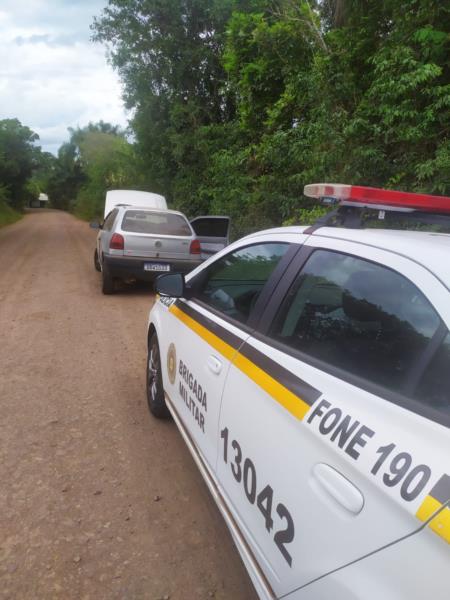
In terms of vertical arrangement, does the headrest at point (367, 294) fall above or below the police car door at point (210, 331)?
above

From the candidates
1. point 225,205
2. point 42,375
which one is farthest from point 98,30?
point 42,375

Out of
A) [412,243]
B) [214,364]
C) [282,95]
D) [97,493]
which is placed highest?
[282,95]

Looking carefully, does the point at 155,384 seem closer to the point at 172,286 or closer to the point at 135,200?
the point at 172,286

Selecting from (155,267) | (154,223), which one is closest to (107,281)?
(155,267)

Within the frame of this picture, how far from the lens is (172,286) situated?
290 centimetres

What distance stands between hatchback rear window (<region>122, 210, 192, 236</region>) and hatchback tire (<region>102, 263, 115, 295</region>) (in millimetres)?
798

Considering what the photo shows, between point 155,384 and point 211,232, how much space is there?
5639 mm

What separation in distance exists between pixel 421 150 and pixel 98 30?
14.5 m

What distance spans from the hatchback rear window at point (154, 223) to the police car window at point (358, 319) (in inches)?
245

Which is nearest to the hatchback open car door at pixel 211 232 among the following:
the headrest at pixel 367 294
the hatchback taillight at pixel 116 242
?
the hatchback taillight at pixel 116 242

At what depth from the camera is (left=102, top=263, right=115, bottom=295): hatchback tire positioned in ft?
25.9

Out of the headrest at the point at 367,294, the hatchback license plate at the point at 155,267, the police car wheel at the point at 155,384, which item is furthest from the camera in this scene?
the hatchback license plate at the point at 155,267

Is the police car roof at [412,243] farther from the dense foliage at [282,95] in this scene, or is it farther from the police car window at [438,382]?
the dense foliage at [282,95]

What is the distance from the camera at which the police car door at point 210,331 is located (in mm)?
2182
